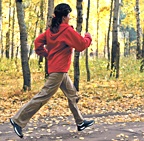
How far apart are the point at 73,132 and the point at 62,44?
1917 mm

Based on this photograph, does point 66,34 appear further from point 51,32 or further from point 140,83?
point 140,83

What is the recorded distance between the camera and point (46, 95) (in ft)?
18.7

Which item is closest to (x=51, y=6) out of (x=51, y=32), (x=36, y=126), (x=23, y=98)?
(x=23, y=98)

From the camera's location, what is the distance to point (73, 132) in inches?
259

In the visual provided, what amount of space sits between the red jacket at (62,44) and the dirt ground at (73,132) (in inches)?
52.9

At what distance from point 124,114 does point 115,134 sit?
3.04 metres

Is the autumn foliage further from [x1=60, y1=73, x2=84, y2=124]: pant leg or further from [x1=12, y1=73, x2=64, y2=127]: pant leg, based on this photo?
[x1=12, y1=73, x2=64, y2=127]: pant leg

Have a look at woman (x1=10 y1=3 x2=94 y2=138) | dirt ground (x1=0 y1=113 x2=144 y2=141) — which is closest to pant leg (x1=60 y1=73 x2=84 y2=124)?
woman (x1=10 y1=3 x2=94 y2=138)

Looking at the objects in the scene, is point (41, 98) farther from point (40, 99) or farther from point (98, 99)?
point (98, 99)

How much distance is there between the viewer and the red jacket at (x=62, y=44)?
545cm

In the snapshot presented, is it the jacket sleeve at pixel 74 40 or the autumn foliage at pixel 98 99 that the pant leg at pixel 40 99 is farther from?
the autumn foliage at pixel 98 99

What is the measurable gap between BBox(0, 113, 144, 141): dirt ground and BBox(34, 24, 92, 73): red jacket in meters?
1.34

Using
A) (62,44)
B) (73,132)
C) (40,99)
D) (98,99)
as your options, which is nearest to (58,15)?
(62,44)

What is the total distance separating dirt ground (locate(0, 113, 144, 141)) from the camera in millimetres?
6027
